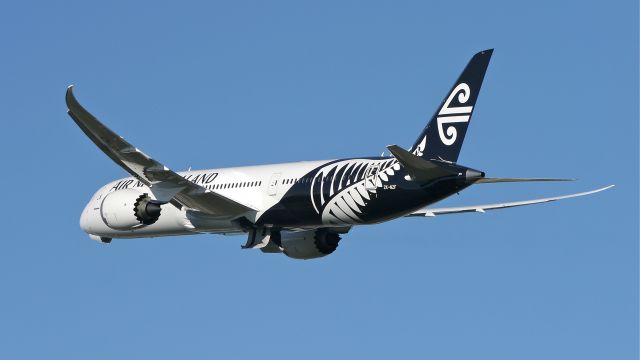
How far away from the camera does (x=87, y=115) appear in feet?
155

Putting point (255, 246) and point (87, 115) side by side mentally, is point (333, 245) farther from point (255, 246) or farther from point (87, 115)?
point (87, 115)

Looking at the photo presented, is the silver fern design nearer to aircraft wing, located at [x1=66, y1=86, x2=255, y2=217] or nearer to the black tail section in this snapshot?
the black tail section

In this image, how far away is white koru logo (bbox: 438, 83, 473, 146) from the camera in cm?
4969

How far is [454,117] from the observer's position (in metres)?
50.0

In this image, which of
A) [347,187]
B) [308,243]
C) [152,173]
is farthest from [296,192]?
[152,173]

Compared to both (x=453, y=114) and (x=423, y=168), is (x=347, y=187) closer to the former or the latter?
(x=423, y=168)

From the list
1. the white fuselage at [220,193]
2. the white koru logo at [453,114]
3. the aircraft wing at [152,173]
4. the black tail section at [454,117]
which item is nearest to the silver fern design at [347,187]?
the white fuselage at [220,193]

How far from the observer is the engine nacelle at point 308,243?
56.2 metres

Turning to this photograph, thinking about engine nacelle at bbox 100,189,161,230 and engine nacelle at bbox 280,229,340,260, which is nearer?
engine nacelle at bbox 100,189,161,230

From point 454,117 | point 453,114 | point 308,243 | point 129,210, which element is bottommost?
point 308,243

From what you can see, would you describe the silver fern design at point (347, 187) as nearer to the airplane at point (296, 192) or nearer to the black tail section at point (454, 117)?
the airplane at point (296, 192)

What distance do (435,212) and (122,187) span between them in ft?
44.2

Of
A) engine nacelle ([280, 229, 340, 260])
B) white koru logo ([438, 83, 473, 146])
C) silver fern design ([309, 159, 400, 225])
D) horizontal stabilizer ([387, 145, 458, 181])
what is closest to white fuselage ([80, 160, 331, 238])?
silver fern design ([309, 159, 400, 225])

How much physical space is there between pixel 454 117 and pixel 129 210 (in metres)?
13.9
